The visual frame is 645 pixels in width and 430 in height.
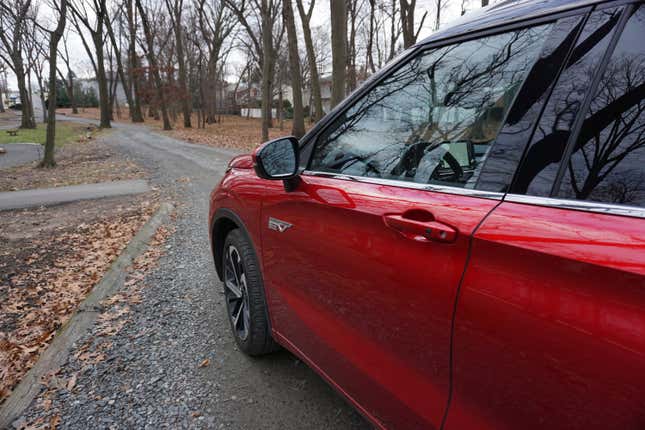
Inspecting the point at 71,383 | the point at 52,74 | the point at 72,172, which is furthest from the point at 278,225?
the point at 52,74

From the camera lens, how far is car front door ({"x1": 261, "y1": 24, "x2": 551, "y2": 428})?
1.23 metres

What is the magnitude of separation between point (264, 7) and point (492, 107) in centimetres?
1685

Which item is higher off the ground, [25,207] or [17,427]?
[25,207]

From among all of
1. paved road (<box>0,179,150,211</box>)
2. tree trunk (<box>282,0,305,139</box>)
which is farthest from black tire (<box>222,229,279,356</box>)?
tree trunk (<box>282,0,305,139</box>)

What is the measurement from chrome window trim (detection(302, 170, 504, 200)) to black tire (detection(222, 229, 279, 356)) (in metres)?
0.77

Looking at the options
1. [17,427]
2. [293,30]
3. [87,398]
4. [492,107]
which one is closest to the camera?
[492,107]

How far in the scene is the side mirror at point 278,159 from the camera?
1.92 meters

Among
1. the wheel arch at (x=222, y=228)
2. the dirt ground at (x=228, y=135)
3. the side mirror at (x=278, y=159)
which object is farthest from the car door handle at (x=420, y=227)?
the dirt ground at (x=228, y=135)

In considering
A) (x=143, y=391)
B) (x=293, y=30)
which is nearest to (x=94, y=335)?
(x=143, y=391)

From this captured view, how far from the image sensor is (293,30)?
51.5 feet

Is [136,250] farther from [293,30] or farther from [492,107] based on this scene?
[293,30]

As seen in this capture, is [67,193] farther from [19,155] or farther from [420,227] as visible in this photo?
[19,155]

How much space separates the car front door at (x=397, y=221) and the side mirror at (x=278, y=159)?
0.31 ft

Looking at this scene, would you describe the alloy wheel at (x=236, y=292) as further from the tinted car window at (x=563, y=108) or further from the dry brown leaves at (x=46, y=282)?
the tinted car window at (x=563, y=108)
